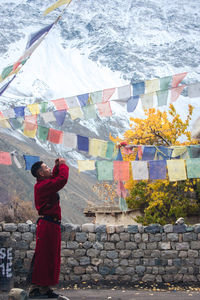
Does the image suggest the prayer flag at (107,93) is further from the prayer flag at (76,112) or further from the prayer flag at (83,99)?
the prayer flag at (76,112)

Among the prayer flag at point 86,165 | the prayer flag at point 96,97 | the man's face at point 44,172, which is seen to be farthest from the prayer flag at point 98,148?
the man's face at point 44,172

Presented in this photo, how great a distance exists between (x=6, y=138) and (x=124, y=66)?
11254 cm

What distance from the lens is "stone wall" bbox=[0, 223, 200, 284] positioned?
9312 millimetres

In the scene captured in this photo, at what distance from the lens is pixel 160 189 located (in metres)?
15.6

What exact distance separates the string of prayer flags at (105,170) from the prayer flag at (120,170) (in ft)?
0.30

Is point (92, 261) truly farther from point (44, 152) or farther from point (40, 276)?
point (44, 152)

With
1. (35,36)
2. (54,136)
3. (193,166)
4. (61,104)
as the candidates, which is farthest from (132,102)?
(35,36)

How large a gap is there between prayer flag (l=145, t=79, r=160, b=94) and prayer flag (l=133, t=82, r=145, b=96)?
94 millimetres

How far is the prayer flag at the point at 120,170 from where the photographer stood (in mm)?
8930

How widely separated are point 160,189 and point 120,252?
21.4 ft

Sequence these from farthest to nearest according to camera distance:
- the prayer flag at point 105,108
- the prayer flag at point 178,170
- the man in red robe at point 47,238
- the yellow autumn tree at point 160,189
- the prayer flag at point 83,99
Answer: the yellow autumn tree at point 160,189 → the prayer flag at point 105,108 → the prayer flag at point 83,99 → the prayer flag at point 178,170 → the man in red robe at point 47,238

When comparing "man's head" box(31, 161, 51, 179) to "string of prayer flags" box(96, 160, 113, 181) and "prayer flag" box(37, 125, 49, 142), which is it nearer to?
"prayer flag" box(37, 125, 49, 142)

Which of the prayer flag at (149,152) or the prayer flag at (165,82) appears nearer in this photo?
the prayer flag at (165,82)

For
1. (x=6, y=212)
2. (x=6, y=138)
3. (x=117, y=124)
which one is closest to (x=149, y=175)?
(x=6, y=212)
